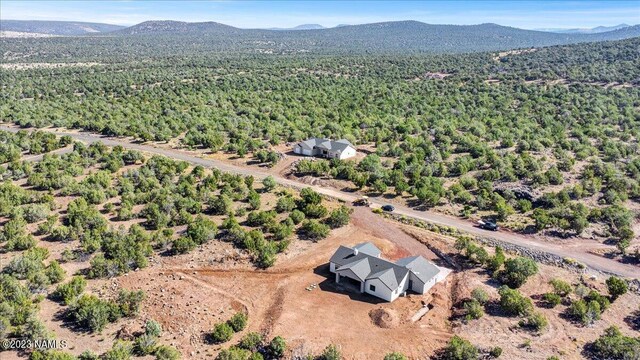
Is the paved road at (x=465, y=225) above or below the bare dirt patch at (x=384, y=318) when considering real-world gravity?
above

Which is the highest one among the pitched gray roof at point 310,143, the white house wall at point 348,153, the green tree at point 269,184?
the pitched gray roof at point 310,143

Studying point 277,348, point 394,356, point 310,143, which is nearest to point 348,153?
point 310,143

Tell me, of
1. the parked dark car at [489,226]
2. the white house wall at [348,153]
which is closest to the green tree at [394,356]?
the parked dark car at [489,226]

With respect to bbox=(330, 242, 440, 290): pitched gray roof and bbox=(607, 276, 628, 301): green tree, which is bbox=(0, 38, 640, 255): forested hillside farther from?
bbox=(330, 242, 440, 290): pitched gray roof

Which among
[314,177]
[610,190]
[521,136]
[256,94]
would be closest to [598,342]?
[610,190]

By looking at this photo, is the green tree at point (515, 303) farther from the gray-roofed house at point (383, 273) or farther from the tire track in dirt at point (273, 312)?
the tire track in dirt at point (273, 312)

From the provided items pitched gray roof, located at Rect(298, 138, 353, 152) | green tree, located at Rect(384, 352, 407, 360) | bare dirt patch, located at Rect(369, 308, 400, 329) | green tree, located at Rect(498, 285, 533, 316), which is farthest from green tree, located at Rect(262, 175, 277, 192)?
green tree, located at Rect(384, 352, 407, 360)

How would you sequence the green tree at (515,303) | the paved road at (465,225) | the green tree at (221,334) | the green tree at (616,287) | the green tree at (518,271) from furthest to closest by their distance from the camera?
the paved road at (465,225) < the green tree at (518,271) < the green tree at (616,287) < the green tree at (515,303) < the green tree at (221,334)
